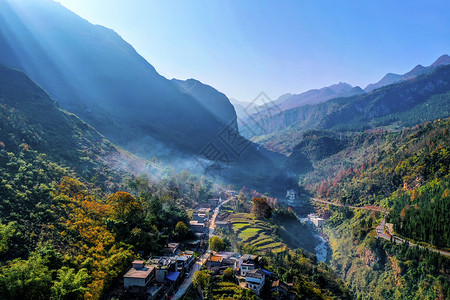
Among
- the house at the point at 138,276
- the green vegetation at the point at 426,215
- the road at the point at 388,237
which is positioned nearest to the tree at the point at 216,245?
the house at the point at 138,276

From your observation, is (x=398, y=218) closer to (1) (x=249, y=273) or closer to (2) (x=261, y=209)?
(2) (x=261, y=209)

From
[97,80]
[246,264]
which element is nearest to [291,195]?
[246,264]

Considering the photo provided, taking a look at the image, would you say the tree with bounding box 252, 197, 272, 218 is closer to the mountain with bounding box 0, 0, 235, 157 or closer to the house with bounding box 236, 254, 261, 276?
the house with bounding box 236, 254, 261, 276

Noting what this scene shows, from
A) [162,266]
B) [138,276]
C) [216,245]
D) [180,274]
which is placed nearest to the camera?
[138,276]

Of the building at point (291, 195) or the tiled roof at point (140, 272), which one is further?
the building at point (291, 195)

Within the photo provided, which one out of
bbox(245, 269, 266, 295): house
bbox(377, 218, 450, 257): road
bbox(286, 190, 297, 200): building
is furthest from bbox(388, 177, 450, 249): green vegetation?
bbox(286, 190, 297, 200): building

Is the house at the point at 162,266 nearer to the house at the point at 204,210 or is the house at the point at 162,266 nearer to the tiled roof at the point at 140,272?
the tiled roof at the point at 140,272
